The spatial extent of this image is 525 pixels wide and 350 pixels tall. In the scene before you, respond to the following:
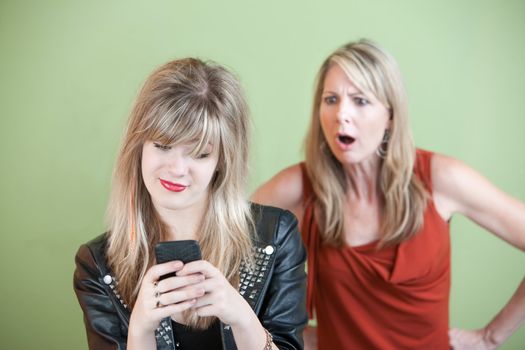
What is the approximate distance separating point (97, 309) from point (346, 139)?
0.69 metres

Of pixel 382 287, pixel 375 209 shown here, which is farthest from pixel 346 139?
pixel 382 287

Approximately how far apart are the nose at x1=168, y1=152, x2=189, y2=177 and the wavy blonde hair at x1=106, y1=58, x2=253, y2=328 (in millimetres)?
24

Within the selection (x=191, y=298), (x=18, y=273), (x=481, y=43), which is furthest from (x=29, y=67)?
(x=481, y=43)

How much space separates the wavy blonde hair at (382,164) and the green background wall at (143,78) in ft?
0.63

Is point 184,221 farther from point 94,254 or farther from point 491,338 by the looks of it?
point 491,338

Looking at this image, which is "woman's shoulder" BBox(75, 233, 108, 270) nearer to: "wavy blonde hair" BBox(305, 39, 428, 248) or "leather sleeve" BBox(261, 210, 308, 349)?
"leather sleeve" BBox(261, 210, 308, 349)

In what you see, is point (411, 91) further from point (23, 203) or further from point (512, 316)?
point (23, 203)

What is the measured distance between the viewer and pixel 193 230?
1160 mm

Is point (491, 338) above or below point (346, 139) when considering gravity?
below

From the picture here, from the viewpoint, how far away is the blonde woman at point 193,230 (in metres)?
1.02

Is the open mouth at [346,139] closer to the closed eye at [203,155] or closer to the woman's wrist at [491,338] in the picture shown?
the closed eye at [203,155]

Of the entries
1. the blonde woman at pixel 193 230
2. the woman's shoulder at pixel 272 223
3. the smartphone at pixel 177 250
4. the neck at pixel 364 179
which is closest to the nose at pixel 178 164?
the blonde woman at pixel 193 230

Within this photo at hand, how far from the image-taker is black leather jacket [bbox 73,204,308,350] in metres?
1.13

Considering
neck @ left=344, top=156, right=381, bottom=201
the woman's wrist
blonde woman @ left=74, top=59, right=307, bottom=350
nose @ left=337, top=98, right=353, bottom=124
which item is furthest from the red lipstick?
the woman's wrist
